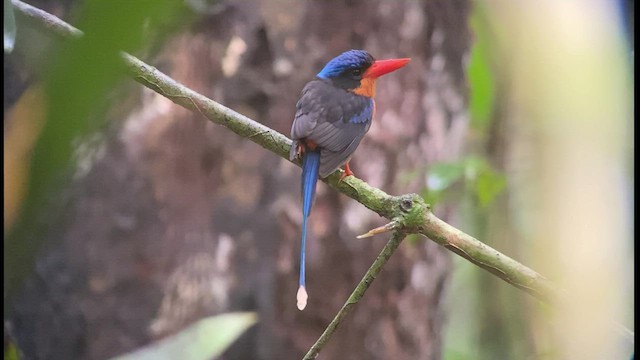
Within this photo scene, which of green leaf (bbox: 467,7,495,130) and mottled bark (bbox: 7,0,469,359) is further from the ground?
green leaf (bbox: 467,7,495,130)

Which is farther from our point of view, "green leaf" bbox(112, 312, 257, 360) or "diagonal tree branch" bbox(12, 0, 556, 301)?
"green leaf" bbox(112, 312, 257, 360)

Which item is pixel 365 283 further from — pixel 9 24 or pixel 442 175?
pixel 442 175

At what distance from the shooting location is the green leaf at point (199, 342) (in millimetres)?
799

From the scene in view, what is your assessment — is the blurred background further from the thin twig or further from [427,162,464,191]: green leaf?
the thin twig

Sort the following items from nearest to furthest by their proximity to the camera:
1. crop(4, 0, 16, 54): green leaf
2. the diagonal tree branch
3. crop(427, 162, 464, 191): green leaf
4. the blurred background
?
1. crop(4, 0, 16, 54): green leaf
2. the diagonal tree branch
3. crop(427, 162, 464, 191): green leaf
4. the blurred background

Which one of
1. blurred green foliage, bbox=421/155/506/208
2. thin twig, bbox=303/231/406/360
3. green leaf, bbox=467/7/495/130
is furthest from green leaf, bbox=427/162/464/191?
thin twig, bbox=303/231/406/360

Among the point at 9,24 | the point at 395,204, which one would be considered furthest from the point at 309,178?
the point at 9,24

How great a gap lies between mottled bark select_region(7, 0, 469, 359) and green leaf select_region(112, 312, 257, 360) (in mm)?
556

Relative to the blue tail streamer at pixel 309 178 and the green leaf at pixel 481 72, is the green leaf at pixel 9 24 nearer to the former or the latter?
the blue tail streamer at pixel 309 178

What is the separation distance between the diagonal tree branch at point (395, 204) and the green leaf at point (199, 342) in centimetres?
24

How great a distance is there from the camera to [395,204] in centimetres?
73

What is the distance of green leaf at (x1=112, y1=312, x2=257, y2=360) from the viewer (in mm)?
799

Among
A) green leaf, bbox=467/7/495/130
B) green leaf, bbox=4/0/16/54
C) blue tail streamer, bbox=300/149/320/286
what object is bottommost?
green leaf, bbox=4/0/16/54

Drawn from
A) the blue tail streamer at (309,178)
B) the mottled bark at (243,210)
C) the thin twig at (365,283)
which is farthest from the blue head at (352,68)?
the mottled bark at (243,210)
